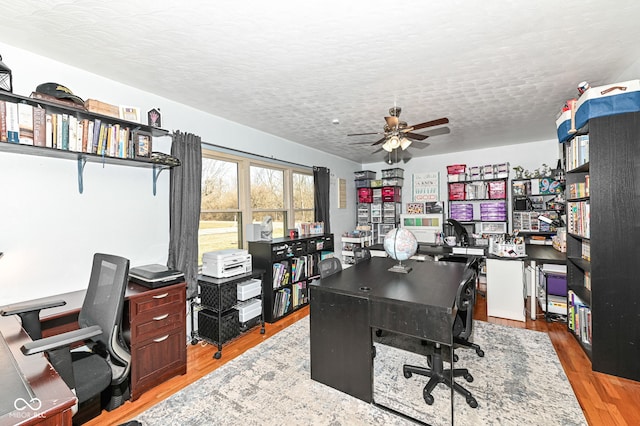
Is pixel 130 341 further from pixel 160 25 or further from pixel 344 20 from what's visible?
pixel 344 20

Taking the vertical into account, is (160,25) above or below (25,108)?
above

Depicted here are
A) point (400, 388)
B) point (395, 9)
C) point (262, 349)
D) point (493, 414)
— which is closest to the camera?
point (395, 9)

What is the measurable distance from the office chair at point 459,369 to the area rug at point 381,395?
6 centimetres

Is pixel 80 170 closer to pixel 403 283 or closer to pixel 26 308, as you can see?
pixel 26 308

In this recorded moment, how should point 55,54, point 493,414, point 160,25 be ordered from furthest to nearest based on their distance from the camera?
point 55,54 < point 493,414 < point 160,25

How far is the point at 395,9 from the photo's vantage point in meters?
1.62

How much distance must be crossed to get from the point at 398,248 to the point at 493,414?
130 cm

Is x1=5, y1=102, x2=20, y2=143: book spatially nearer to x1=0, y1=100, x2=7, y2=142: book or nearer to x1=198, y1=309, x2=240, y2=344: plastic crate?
x1=0, y1=100, x2=7, y2=142: book

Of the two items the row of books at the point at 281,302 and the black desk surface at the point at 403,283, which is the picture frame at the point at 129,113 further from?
the row of books at the point at 281,302

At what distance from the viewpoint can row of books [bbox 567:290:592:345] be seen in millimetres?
2611

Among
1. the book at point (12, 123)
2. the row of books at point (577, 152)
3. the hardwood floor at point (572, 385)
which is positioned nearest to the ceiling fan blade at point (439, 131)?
the row of books at point (577, 152)

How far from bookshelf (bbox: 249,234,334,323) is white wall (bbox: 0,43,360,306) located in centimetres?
114

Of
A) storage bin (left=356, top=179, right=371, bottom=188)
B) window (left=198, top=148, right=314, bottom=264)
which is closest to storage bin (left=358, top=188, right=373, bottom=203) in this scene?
storage bin (left=356, top=179, right=371, bottom=188)

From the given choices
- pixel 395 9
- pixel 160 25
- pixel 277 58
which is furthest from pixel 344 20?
pixel 160 25
